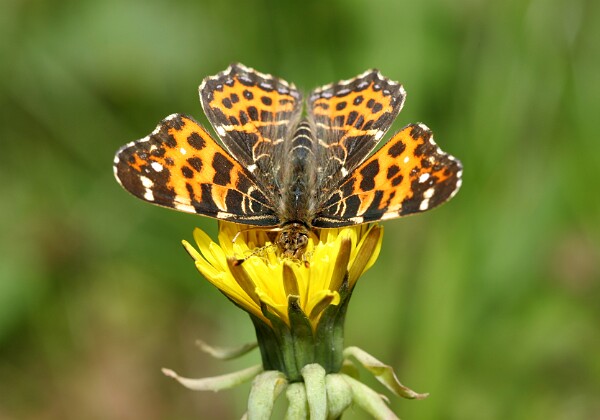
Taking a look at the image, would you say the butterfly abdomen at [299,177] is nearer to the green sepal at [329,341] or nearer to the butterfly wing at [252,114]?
the butterfly wing at [252,114]

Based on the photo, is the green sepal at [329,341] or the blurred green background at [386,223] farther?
the blurred green background at [386,223]

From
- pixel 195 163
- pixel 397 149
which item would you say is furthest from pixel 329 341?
pixel 195 163

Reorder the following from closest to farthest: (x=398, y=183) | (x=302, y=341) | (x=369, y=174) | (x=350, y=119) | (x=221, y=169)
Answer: (x=302, y=341) → (x=398, y=183) → (x=369, y=174) → (x=221, y=169) → (x=350, y=119)

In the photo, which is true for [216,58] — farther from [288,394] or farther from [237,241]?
[288,394]

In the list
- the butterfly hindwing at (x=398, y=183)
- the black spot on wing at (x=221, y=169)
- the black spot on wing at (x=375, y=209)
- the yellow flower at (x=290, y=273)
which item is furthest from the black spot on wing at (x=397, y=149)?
the black spot on wing at (x=221, y=169)

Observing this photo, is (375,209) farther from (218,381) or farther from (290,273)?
(218,381)
